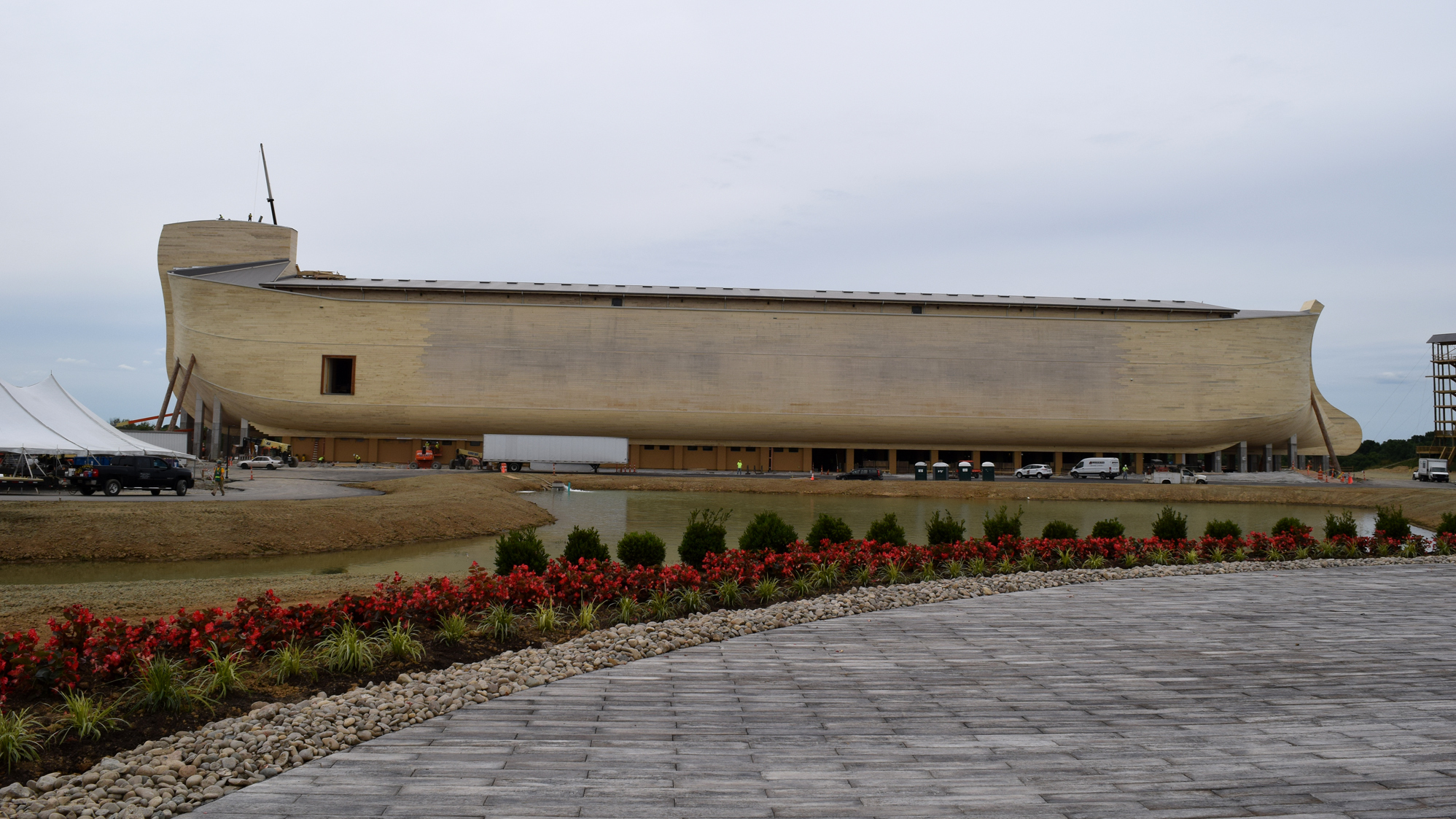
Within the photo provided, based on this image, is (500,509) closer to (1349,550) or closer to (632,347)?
(1349,550)

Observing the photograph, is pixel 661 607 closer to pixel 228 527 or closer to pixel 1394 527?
pixel 228 527

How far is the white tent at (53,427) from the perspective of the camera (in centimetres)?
2650

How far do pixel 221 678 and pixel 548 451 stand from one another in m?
56.0

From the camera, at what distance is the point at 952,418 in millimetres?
71062

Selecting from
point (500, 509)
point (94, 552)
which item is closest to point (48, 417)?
point (94, 552)

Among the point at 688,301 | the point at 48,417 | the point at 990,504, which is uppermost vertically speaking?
the point at 688,301

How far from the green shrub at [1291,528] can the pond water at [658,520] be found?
22.7 feet

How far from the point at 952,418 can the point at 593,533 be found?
203 ft

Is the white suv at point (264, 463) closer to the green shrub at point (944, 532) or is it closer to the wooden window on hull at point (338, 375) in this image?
the wooden window on hull at point (338, 375)

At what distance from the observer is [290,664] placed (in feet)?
22.9

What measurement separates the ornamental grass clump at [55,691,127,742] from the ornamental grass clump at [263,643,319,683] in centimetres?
119

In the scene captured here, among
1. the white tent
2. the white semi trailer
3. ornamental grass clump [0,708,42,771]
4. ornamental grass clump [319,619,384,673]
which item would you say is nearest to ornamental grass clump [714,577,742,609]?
ornamental grass clump [319,619,384,673]

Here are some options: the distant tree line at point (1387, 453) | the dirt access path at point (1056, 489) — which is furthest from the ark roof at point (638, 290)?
the distant tree line at point (1387, 453)

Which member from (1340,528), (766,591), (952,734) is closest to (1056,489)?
Answer: (1340,528)
